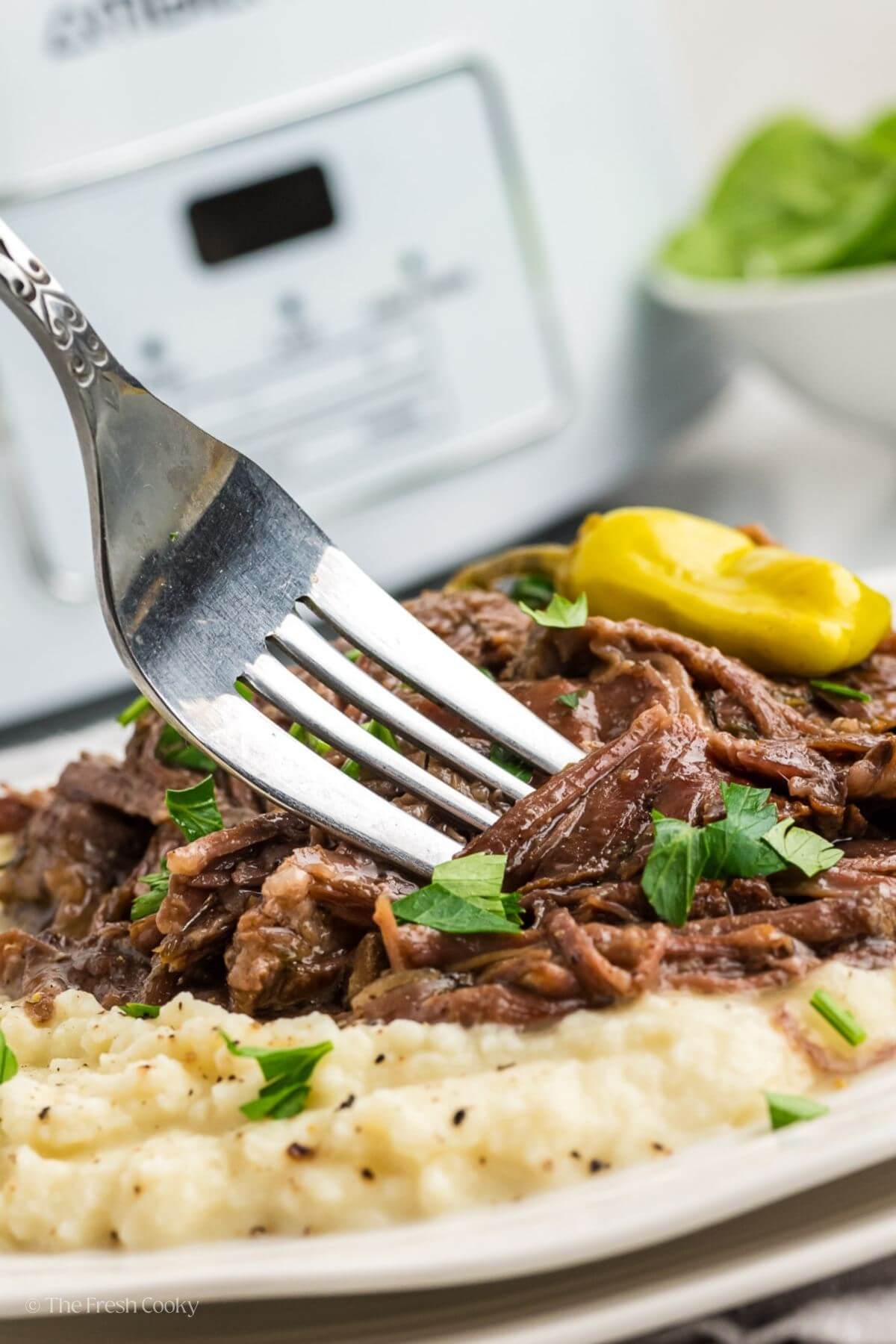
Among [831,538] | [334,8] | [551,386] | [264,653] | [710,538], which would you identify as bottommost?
[831,538]

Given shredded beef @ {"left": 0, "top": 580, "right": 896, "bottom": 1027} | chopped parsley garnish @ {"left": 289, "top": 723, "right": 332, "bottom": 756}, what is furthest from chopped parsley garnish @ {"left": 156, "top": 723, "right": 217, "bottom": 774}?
chopped parsley garnish @ {"left": 289, "top": 723, "right": 332, "bottom": 756}

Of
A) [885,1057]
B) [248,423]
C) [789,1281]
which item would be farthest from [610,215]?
[789,1281]

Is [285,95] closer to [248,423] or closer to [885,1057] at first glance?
[248,423]

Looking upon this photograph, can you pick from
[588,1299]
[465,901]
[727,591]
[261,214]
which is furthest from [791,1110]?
[261,214]

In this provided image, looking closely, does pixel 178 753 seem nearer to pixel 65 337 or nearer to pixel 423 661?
pixel 423 661

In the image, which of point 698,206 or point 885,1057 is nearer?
point 885,1057
